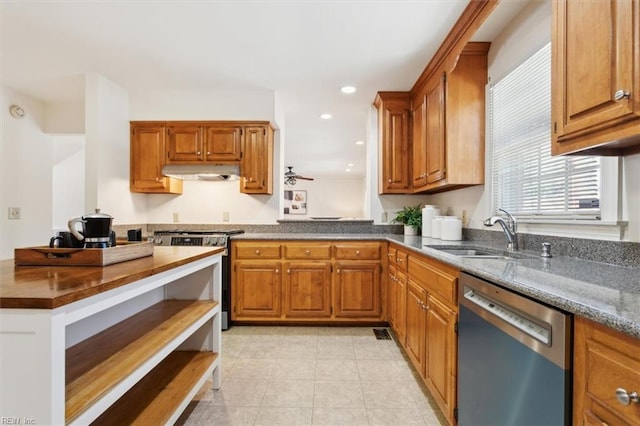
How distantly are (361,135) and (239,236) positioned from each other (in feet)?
9.81

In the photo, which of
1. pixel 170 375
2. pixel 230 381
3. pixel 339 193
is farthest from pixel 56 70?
pixel 339 193

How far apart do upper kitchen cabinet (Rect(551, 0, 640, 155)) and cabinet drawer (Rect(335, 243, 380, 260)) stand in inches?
76.0

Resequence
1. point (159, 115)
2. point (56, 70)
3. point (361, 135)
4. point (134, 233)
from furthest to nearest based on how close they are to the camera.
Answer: point (361, 135) → point (159, 115) → point (56, 70) → point (134, 233)

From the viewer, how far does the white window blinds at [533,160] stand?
1.61 metres

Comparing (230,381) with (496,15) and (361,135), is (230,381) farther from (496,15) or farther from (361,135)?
(361,135)

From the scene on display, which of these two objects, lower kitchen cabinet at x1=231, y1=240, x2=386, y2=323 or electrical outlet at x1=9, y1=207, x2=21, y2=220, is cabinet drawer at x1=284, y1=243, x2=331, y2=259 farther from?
electrical outlet at x1=9, y1=207, x2=21, y2=220

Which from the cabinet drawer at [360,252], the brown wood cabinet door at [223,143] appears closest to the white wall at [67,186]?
the brown wood cabinet door at [223,143]

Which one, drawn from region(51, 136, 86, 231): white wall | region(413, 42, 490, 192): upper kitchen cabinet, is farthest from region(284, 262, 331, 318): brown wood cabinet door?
region(51, 136, 86, 231): white wall

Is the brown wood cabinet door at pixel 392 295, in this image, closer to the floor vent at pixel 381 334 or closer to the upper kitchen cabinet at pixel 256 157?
the floor vent at pixel 381 334

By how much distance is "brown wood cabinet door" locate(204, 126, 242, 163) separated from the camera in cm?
343

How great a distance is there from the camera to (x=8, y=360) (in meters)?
0.79

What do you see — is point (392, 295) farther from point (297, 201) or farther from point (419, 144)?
point (297, 201)

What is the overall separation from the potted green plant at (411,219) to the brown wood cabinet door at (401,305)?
2.57 ft

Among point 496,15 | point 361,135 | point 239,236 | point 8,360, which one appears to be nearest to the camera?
point 8,360
